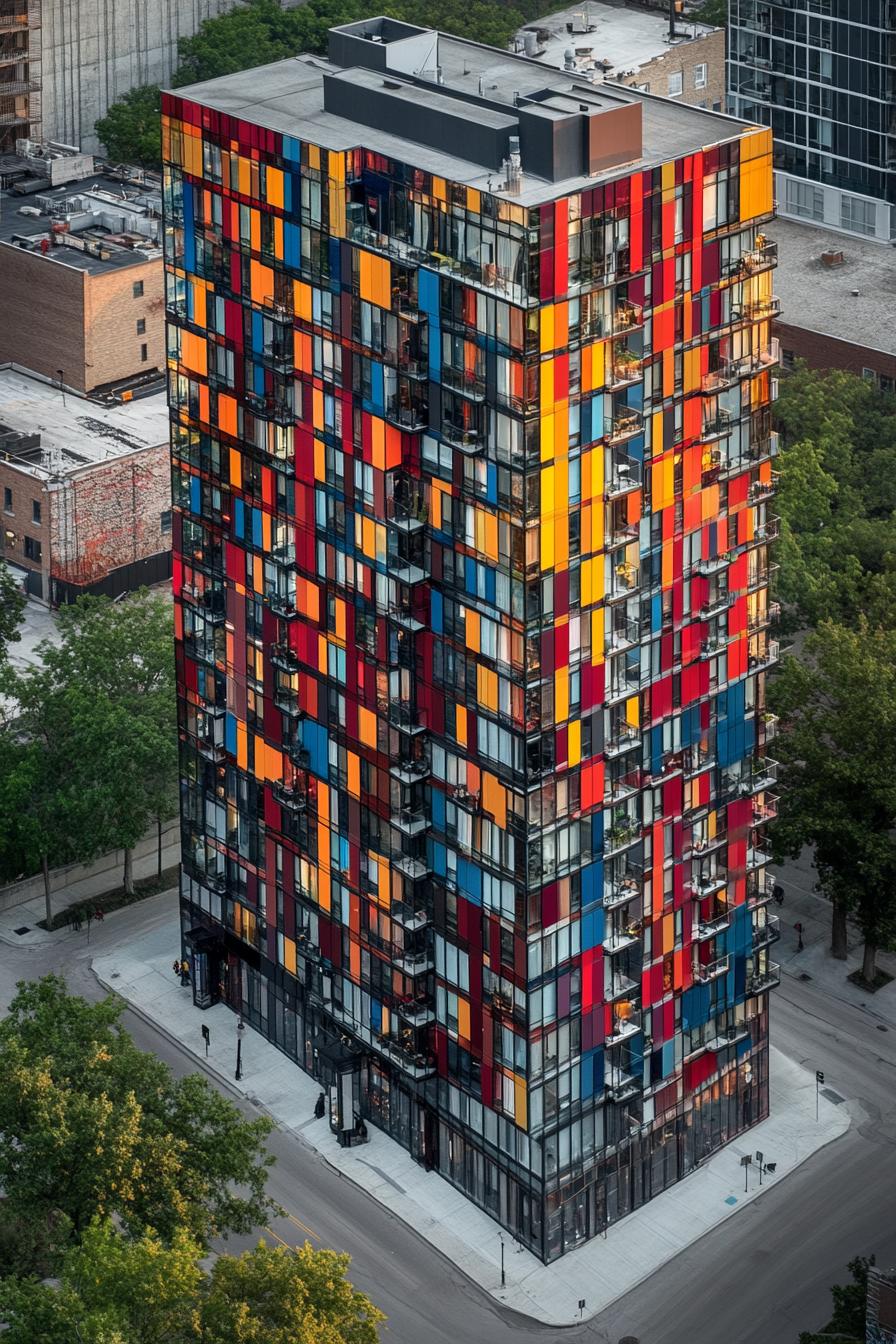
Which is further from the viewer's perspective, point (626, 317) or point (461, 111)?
point (461, 111)

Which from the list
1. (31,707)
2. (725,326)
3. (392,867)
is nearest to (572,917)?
(392,867)

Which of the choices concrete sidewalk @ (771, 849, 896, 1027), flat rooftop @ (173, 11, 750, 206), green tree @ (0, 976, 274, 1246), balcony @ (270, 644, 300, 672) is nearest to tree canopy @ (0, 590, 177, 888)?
balcony @ (270, 644, 300, 672)

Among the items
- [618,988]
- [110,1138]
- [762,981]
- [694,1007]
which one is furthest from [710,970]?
[110,1138]

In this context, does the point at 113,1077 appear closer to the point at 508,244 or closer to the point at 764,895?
the point at 764,895

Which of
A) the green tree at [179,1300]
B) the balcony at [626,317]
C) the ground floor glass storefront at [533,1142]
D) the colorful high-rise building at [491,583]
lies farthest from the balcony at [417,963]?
the balcony at [626,317]

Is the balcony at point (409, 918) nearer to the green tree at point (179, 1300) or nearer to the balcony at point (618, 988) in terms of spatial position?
the balcony at point (618, 988)

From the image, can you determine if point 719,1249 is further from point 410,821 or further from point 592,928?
point 410,821
